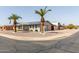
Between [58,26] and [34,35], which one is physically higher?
[58,26]

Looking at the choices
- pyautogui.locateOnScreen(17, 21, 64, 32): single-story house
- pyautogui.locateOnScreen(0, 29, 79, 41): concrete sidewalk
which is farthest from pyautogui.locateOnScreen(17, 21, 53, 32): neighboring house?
pyautogui.locateOnScreen(0, 29, 79, 41): concrete sidewalk

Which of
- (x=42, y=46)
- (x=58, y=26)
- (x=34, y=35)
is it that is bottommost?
(x=42, y=46)

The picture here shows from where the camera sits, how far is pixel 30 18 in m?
7.83

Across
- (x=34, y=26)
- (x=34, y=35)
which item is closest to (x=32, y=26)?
(x=34, y=26)

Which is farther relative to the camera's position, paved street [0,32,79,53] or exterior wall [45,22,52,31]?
exterior wall [45,22,52,31]

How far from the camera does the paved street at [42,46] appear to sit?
303 inches

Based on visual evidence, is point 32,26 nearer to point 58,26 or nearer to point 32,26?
point 32,26

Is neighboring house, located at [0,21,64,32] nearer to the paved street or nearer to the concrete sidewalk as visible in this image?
the concrete sidewalk

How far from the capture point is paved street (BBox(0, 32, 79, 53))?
25.2 ft

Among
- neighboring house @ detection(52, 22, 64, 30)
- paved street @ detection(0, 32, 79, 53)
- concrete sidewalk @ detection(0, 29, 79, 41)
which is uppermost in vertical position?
neighboring house @ detection(52, 22, 64, 30)

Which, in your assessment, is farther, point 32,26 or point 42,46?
point 32,26

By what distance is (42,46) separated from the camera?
305 inches
